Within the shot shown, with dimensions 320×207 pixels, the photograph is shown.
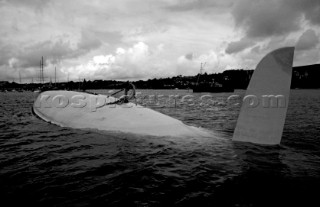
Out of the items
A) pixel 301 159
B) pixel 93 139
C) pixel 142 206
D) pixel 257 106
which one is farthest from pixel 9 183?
pixel 301 159

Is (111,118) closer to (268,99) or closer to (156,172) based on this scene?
(156,172)

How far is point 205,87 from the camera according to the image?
13250 centimetres

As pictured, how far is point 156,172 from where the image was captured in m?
5.94

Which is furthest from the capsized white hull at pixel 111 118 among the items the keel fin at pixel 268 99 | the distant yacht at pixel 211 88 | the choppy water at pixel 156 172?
the distant yacht at pixel 211 88

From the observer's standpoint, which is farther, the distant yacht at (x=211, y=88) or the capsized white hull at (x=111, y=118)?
the distant yacht at (x=211, y=88)

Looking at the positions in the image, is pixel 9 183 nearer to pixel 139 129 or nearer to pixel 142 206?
pixel 142 206

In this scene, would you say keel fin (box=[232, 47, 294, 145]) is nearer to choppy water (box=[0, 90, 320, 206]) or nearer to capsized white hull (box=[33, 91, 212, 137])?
choppy water (box=[0, 90, 320, 206])

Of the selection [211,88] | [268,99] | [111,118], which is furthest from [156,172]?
[211,88]

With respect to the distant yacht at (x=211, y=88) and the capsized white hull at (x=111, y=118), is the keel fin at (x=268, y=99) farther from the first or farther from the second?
the distant yacht at (x=211, y=88)

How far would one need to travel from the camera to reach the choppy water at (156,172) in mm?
4570

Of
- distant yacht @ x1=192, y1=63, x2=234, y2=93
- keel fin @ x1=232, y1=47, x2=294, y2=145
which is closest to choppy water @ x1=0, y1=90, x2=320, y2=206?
keel fin @ x1=232, y1=47, x2=294, y2=145

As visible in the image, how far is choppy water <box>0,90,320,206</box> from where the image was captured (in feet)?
15.0

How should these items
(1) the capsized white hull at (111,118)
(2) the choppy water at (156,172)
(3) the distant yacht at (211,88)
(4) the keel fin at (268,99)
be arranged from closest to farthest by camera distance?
1. (2) the choppy water at (156,172)
2. (4) the keel fin at (268,99)
3. (1) the capsized white hull at (111,118)
4. (3) the distant yacht at (211,88)

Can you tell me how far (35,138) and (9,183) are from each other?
5.11m
